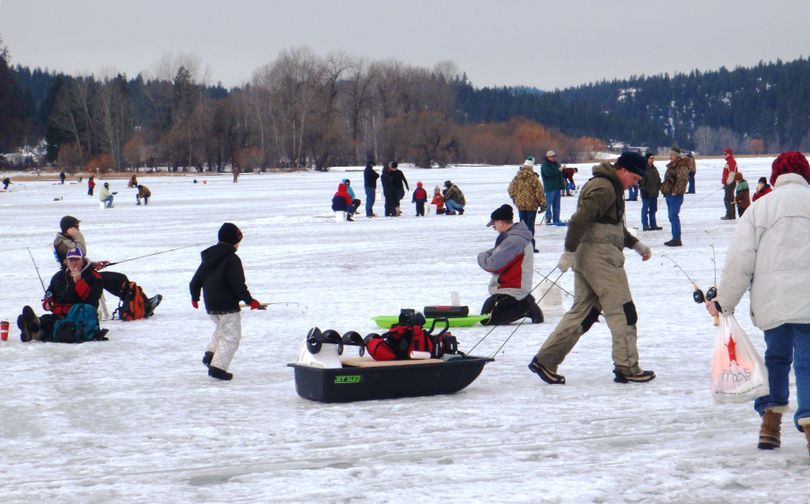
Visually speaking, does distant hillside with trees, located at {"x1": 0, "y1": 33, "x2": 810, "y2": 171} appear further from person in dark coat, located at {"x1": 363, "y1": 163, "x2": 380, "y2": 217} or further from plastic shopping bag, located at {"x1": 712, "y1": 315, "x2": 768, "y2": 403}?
plastic shopping bag, located at {"x1": 712, "y1": 315, "x2": 768, "y2": 403}

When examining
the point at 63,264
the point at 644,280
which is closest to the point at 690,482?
the point at 63,264

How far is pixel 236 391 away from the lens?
7.45 m

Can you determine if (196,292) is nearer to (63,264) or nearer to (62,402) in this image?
(62,402)

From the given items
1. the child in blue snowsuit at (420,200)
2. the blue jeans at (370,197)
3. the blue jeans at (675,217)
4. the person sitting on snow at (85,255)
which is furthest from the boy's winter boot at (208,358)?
the child in blue snowsuit at (420,200)

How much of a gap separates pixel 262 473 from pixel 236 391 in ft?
7.23

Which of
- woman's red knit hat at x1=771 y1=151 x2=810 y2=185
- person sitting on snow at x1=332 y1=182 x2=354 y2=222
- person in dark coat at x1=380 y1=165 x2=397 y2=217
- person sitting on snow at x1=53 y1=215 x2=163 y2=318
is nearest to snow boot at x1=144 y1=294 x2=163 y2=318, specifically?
person sitting on snow at x1=53 y1=215 x2=163 y2=318

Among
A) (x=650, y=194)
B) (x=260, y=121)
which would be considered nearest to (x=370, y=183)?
(x=650, y=194)

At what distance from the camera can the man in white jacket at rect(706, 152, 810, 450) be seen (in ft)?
16.6

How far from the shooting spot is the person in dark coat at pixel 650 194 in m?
19.3

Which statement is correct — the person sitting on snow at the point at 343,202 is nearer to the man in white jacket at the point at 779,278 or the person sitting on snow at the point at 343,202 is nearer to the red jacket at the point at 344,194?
the red jacket at the point at 344,194

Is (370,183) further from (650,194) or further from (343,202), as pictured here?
(650,194)

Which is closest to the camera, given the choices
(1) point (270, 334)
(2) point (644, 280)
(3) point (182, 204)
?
(1) point (270, 334)

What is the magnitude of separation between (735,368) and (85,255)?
640 centimetres

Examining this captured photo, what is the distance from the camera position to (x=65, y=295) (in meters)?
9.62
